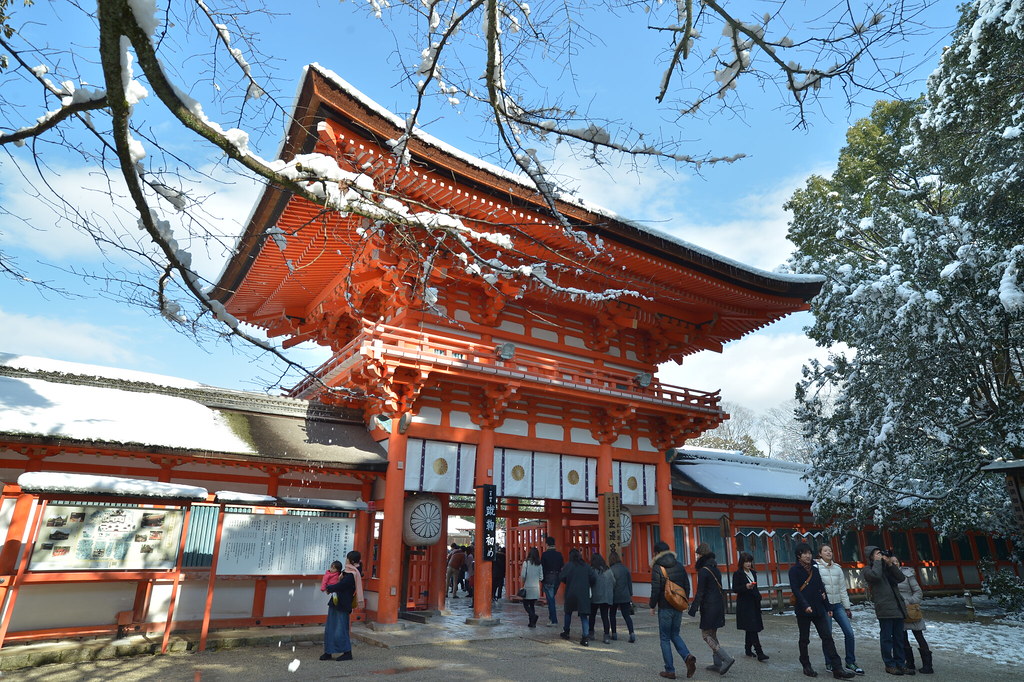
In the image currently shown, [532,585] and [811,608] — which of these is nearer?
[811,608]

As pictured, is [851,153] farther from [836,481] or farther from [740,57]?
[740,57]

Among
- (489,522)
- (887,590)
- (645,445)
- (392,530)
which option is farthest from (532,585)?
(887,590)

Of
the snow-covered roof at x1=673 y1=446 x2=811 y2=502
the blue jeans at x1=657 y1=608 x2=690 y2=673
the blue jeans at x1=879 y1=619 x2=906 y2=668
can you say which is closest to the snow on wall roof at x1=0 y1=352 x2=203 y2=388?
the blue jeans at x1=657 y1=608 x2=690 y2=673

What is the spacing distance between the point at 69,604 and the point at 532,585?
6835mm

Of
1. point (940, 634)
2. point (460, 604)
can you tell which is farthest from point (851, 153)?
point (460, 604)

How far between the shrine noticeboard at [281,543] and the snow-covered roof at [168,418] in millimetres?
1208

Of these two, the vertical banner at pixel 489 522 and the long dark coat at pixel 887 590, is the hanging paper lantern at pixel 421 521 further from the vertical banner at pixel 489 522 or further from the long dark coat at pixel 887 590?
the long dark coat at pixel 887 590

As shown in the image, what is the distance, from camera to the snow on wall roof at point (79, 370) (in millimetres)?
9609

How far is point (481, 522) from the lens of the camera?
1079 centimetres

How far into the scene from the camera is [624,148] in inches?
152

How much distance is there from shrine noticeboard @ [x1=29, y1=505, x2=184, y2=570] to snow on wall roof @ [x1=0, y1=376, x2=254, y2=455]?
1223 mm

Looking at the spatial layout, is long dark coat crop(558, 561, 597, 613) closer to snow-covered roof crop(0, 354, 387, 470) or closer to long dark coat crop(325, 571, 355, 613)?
long dark coat crop(325, 571, 355, 613)

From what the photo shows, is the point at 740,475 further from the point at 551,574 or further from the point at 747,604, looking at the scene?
the point at 747,604

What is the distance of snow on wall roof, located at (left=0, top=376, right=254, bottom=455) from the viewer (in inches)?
311
